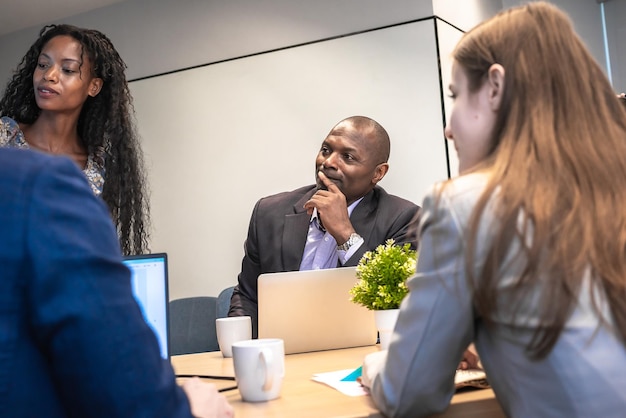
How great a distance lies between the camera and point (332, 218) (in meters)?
2.76

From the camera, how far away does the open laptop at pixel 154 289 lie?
1.44 metres

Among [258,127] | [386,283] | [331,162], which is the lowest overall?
[386,283]

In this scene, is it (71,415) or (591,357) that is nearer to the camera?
(71,415)

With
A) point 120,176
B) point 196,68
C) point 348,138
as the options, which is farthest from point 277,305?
point 196,68

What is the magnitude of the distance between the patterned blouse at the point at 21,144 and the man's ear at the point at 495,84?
152cm

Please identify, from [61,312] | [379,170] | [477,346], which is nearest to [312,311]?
[477,346]

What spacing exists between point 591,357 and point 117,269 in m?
0.69

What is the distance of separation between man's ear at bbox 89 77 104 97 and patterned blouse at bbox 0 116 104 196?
26 cm

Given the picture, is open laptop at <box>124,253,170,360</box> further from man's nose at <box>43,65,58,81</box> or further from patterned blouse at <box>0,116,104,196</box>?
man's nose at <box>43,65,58,81</box>

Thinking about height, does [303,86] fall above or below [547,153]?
above

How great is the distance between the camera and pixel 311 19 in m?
4.33

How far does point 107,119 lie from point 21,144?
1.09ft

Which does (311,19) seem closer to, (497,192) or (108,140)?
(108,140)

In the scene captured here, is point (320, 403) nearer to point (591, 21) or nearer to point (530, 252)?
point (530, 252)
